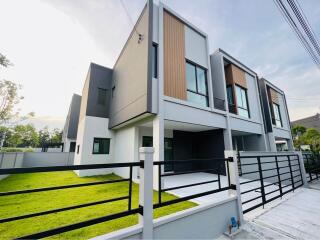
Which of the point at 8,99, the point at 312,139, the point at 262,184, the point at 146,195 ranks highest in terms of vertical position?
the point at 8,99

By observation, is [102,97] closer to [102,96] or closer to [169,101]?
[102,96]

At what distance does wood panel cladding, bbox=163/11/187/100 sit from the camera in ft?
20.0

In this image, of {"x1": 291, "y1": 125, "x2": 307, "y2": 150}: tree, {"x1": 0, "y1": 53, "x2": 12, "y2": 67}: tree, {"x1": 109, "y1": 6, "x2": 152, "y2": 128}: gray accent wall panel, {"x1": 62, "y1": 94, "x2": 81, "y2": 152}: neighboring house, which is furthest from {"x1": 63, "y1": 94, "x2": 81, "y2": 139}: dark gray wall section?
{"x1": 291, "y1": 125, "x2": 307, "y2": 150}: tree

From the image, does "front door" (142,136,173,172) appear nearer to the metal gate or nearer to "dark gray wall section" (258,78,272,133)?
the metal gate

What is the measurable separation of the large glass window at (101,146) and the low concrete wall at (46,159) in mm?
6016

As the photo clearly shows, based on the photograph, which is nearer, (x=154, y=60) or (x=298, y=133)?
(x=154, y=60)

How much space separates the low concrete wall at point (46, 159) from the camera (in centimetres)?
1197

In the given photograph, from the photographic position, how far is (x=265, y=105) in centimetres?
1148

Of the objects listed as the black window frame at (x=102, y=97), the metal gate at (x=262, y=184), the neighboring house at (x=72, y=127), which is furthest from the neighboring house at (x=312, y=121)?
the neighboring house at (x=72, y=127)

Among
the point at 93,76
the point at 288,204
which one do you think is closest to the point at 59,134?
the point at 93,76

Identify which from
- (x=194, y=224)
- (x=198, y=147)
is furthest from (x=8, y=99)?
(x=194, y=224)

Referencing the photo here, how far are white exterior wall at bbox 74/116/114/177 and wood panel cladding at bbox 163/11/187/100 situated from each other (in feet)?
18.7

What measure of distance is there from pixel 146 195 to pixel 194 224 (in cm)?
108

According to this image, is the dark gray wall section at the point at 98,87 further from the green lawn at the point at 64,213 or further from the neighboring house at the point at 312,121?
the neighboring house at the point at 312,121
